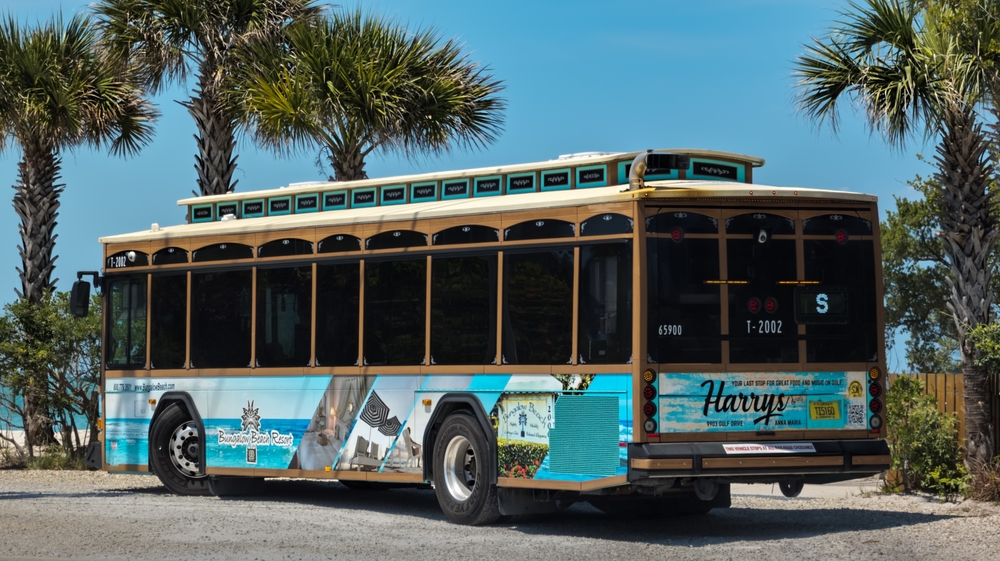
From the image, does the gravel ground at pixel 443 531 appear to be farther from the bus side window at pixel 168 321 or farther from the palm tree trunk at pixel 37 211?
the palm tree trunk at pixel 37 211

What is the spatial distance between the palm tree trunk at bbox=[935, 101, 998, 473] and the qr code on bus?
480 cm

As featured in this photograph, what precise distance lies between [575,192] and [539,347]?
1.50m

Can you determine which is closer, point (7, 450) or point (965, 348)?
point (965, 348)

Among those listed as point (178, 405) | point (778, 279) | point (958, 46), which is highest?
point (958, 46)

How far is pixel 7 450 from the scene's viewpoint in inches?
926

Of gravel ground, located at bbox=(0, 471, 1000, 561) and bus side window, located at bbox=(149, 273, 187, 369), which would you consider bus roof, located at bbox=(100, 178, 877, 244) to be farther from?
gravel ground, located at bbox=(0, 471, 1000, 561)

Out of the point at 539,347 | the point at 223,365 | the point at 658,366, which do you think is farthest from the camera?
the point at 223,365

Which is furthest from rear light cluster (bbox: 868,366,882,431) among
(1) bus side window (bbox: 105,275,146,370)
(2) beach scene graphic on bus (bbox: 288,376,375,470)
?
(1) bus side window (bbox: 105,275,146,370)

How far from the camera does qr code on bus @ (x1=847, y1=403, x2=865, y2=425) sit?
12634 millimetres

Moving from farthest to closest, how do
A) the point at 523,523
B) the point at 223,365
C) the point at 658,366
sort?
the point at 223,365 → the point at 523,523 → the point at 658,366

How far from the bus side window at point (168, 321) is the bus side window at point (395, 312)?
3.23 metres

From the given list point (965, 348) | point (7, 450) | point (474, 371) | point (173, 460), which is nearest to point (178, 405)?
point (173, 460)

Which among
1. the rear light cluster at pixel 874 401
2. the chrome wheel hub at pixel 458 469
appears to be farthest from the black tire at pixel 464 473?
the rear light cluster at pixel 874 401

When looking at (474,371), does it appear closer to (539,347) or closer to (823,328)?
(539,347)
